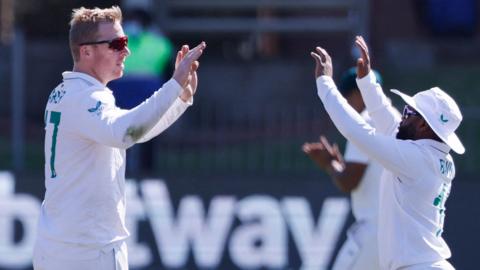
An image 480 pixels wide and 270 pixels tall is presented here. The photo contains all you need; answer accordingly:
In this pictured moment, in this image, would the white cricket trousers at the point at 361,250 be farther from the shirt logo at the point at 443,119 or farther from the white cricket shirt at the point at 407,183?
the shirt logo at the point at 443,119

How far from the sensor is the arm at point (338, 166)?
7.93 meters

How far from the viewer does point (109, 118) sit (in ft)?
19.4

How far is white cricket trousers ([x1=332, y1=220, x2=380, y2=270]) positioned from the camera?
26.1ft

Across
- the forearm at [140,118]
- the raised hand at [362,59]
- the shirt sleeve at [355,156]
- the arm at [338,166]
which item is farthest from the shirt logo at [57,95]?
the shirt sleeve at [355,156]

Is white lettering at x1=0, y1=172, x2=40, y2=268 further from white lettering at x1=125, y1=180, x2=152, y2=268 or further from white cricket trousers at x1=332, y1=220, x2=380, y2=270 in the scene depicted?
white cricket trousers at x1=332, y1=220, x2=380, y2=270

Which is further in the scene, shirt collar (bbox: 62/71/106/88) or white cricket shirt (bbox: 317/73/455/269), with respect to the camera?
white cricket shirt (bbox: 317/73/455/269)

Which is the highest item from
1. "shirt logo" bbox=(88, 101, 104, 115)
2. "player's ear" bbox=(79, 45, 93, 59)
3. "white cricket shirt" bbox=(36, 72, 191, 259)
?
"player's ear" bbox=(79, 45, 93, 59)

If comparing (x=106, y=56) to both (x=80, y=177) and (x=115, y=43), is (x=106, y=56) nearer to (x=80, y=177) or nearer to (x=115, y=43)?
(x=115, y=43)

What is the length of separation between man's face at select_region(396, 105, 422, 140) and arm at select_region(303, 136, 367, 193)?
1452mm

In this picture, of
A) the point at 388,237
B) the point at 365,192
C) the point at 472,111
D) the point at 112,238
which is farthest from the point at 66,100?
the point at 472,111

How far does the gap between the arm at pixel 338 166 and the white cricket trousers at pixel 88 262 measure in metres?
2.11

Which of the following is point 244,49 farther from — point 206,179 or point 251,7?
point 206,179

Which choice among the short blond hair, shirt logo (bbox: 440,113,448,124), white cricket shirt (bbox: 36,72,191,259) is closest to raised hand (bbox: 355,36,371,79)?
shirt logo (bbox: 440,113,448,124)

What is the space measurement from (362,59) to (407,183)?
0.74 metres
